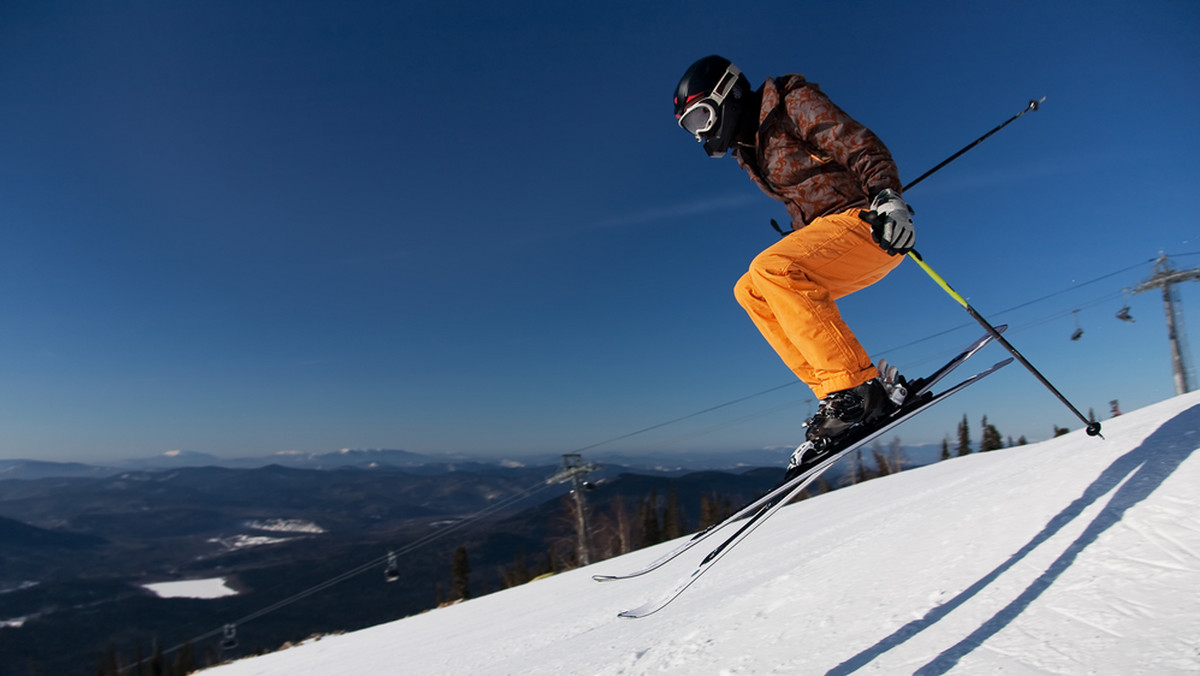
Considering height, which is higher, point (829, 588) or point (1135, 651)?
point (1135, 651)

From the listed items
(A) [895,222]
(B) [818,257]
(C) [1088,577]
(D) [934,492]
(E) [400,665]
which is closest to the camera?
(C) [1088,577]

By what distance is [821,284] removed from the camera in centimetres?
292

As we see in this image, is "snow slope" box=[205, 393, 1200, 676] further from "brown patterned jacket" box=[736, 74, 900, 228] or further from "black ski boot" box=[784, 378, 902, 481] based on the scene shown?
"brown patterned jacket" box=[736, 74, 900, 228]

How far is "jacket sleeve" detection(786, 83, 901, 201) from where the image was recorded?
2.67 meters

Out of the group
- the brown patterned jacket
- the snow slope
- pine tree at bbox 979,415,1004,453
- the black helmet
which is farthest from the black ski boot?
pine tree at bbox 979,415,1004,453

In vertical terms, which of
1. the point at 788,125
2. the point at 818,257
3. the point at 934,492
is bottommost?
the point at 934,492

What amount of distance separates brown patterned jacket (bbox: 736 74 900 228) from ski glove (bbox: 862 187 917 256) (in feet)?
0.32

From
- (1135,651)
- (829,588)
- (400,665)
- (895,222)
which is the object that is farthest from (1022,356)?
(400,665)

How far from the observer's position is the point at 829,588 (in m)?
2.89

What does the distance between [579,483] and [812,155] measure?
34538 millimetres

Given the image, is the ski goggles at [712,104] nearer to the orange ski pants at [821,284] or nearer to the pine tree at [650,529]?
the orange ski pants at [821,284]

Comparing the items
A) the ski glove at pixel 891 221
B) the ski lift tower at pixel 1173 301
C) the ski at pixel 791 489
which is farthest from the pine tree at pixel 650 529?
the ski glove at pixel 891 221

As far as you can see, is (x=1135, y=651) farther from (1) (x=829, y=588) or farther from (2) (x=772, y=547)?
(2) (x=772, y=547)

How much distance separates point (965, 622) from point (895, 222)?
1.65 m
